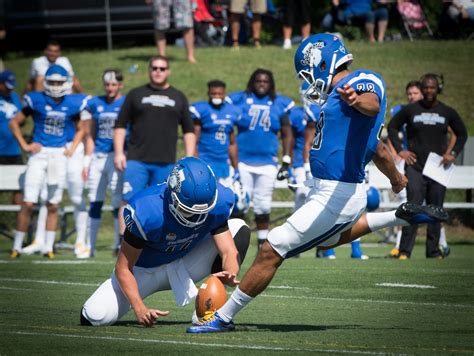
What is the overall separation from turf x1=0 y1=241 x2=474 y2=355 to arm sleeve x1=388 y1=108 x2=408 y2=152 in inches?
56.9

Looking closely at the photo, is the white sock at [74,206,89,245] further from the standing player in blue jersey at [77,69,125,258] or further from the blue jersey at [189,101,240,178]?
the blue jersey at [189,101,240,178]

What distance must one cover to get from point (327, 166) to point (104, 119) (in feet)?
23.2

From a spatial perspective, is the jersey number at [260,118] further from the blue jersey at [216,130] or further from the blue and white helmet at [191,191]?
the blue and white helmet at [191,191]

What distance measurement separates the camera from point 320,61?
6.63 m

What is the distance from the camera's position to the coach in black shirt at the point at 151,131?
39.0ft

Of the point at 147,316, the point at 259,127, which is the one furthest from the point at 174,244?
the point at 259,127

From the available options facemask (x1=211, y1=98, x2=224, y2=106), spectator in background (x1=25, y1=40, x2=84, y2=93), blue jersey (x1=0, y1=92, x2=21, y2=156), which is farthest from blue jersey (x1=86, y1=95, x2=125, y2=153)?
spectator in background (x1=25, y1=40, x2=84, y2=93)

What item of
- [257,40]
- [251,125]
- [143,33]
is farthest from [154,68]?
[143,33]

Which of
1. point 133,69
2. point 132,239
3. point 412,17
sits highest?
point 412,17

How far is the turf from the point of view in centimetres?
596

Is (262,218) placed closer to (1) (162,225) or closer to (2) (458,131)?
(2) (458,131)

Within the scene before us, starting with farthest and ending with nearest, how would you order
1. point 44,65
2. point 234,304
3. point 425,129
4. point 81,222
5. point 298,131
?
point 44,65
point 298,131
point 81,222
point 425,129
point 234,304

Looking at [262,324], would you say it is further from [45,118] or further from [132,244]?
[45,118]

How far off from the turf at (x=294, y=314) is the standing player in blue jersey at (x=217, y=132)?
2.22m
